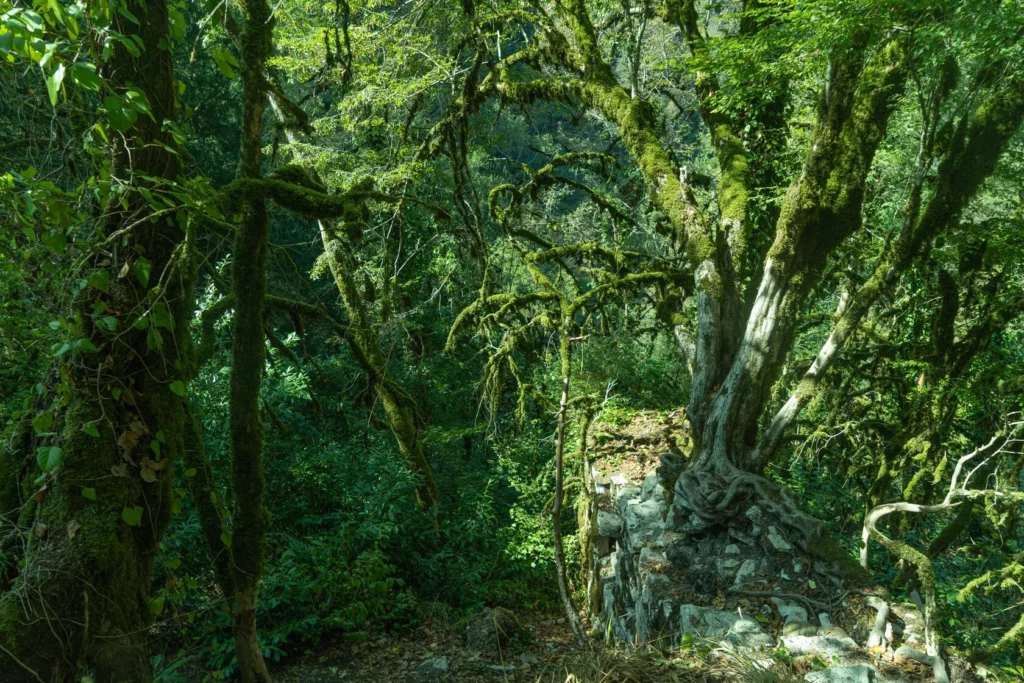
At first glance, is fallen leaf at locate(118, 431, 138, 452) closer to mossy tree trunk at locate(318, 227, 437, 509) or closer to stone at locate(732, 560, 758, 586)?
stone at locate(732, 560, 758, 586)

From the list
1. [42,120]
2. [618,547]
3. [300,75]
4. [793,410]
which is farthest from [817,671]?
[300,75]

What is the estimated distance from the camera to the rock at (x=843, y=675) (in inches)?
162

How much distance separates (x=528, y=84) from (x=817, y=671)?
7.29 meters

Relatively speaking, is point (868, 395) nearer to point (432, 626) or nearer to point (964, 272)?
point (964, 272)

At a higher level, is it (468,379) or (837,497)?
(468,379)

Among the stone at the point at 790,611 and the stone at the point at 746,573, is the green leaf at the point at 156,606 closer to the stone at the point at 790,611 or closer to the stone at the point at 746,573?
the stone at the point at 790,611

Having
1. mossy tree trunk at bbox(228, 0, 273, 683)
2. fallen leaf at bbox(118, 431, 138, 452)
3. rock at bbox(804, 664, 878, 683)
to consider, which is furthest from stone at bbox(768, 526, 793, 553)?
fallen leaf at bbox(118, 431, 138, 452)

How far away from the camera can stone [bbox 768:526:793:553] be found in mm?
6668

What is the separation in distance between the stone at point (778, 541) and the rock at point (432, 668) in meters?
3.36

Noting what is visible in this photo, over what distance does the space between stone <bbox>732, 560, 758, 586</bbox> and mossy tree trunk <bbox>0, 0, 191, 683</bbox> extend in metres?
5.09

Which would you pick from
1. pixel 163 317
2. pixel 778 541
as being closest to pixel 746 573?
pixel 778 541

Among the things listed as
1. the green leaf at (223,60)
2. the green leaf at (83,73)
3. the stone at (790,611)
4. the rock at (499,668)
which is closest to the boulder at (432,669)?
the rock at (499,668)

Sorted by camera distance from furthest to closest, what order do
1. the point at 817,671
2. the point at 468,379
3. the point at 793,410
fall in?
the point at 468,379, the point at 793,410, the point at 817,671

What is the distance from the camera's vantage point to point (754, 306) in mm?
7812
